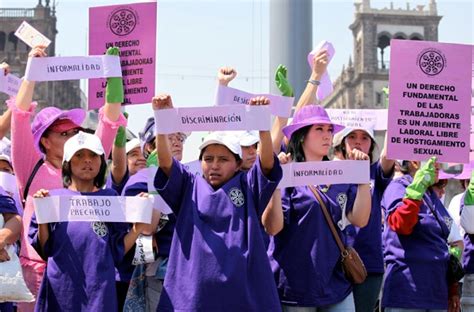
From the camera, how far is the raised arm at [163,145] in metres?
4.86

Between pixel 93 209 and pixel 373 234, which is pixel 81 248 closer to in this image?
pixel 93 209

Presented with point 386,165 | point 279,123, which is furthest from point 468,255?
point 279,123

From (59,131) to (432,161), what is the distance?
8.01 feet

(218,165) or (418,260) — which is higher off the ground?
(218,165)

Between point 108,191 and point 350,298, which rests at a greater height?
point 108,191

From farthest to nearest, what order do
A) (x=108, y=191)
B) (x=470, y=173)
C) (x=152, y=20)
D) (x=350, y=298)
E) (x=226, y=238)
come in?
(x=470, y=173)
(x=152, y=20)
(x=350, y=298)
(x=108, y=191)
(x=226, y=238)

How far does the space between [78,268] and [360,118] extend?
3441mm

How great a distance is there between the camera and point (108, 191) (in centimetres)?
509

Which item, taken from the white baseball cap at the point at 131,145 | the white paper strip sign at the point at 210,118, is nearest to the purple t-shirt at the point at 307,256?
the white paper strip sign at the point at 210,118

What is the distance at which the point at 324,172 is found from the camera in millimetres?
5410

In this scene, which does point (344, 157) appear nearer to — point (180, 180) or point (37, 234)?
point (180, 180)

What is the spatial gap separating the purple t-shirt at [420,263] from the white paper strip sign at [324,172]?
2.94 ft

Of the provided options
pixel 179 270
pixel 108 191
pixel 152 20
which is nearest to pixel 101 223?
pixel 108 191

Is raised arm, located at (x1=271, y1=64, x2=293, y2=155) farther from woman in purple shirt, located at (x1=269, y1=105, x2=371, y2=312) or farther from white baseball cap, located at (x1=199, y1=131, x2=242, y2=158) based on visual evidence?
white baseball cap, located at (x1=199, y1=131, x2=242, y2=158)
